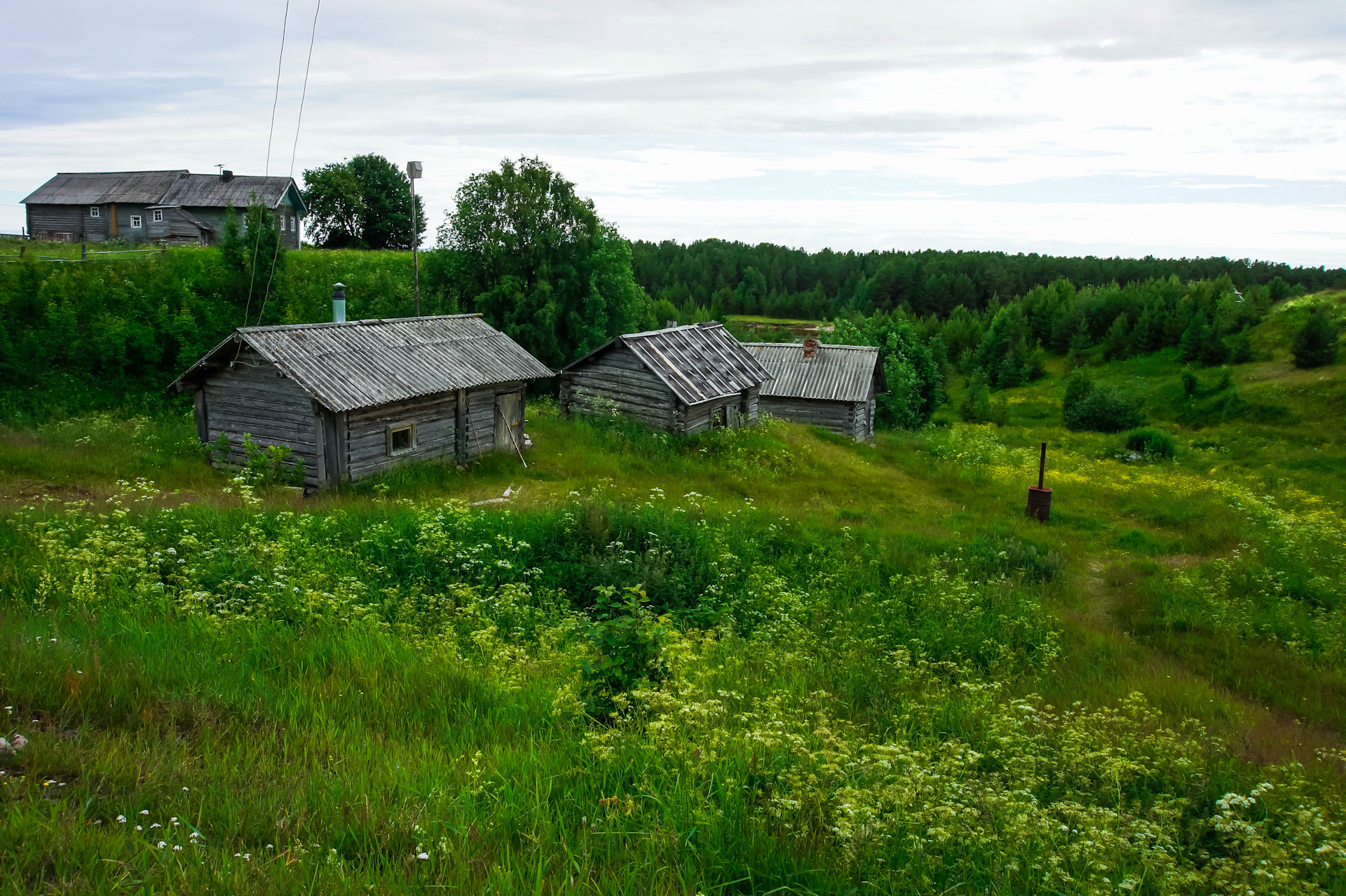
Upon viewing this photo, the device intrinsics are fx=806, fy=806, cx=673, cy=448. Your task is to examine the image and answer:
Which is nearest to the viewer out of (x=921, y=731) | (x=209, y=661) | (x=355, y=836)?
(x=355, y=836)

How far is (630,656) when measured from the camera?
6691 millimetres

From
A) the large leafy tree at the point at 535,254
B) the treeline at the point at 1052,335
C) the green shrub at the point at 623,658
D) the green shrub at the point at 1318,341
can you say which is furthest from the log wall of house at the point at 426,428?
the green shrub at the point at 1318,341

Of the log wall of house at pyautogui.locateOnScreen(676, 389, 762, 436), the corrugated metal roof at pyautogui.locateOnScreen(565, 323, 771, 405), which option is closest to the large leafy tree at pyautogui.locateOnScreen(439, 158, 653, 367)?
the corrugated metal roof at pyautogui.locateOnScreen(565, 323, 771, 405)

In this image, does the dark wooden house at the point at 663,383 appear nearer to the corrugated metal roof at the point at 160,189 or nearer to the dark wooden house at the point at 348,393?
the dark wooden house at the point at 348,393

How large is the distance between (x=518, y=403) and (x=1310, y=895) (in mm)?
21273

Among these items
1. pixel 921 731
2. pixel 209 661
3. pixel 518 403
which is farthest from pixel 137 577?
pixel 518 403

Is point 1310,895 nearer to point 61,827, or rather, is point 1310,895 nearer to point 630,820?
point 630,820

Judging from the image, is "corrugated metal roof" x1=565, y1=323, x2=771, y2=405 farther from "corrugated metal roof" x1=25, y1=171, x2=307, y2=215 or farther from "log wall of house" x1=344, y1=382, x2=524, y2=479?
"corrugated metal roof" x1=25, y1=171, x2=307, y2=215

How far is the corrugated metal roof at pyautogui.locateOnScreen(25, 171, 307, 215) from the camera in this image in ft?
131

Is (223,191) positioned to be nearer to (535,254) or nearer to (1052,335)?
(535,254)

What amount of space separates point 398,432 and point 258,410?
123 inches

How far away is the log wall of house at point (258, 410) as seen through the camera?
59.6ft

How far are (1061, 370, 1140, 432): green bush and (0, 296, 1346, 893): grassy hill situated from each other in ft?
123

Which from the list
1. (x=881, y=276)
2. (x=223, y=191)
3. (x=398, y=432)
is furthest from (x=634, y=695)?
(x=881, y=276)
